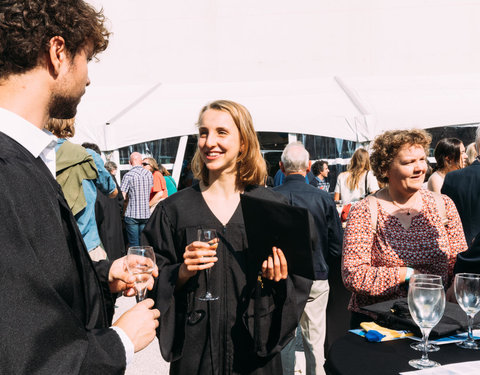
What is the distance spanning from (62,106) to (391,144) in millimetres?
2073

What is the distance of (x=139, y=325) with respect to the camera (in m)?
1.35

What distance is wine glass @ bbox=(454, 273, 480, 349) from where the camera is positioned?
183 centimetres

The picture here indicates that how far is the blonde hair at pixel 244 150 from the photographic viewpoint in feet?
8.30

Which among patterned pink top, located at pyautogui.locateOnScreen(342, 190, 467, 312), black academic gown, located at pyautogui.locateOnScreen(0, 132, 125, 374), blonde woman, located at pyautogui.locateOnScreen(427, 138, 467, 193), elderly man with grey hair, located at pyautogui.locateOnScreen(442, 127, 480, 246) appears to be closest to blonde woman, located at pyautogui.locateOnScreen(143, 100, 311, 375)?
patterned pink top, located at pyautogui.locateOnScreen(342, 190, 467, 312)

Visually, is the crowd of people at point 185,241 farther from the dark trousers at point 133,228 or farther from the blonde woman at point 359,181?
the dark trousers at point 133,228

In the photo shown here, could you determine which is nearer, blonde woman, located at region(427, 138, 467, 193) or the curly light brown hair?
the curly light brown hair

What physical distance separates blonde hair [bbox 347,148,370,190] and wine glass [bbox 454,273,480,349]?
4.80 metres

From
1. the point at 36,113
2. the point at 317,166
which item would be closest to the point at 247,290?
the point at 36,113

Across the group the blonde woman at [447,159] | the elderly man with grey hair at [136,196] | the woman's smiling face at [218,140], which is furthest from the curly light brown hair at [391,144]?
the elderly man with grey hair at [136,196]

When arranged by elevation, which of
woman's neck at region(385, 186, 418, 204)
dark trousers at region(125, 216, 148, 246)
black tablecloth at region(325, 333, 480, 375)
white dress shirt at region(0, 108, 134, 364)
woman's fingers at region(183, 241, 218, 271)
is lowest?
dark trousers at region(125, 216, 148, 246)

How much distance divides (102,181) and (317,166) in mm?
5315

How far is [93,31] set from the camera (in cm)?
147

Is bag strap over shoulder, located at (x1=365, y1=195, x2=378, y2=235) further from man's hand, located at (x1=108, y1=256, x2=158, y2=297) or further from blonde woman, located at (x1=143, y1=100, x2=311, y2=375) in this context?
man's hand, located at (x1=108, y1=256, x2=158, y2=297)

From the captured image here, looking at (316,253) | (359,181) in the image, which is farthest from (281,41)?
(316,253)
